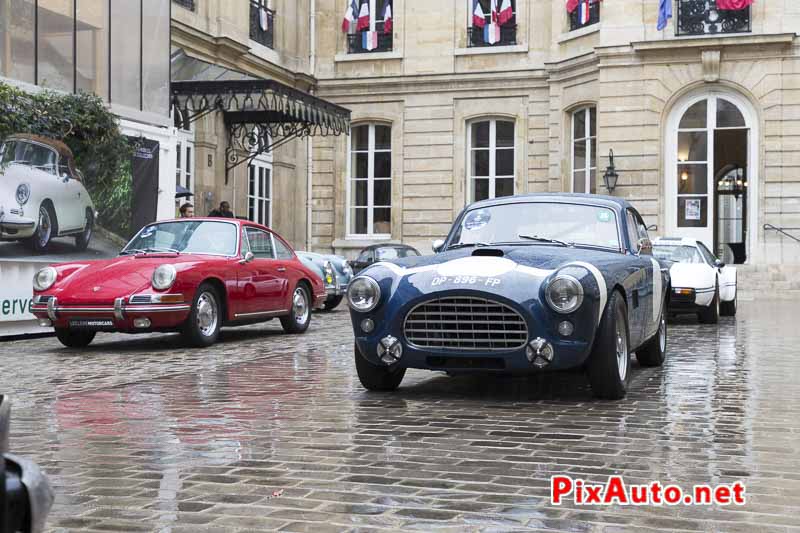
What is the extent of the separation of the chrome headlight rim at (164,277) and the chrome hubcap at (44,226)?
3.14m

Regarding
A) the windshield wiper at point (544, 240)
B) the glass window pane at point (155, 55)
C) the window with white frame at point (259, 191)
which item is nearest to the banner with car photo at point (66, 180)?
the glass window pane at point (155, 55)

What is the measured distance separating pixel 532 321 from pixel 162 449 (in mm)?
2525

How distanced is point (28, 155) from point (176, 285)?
3.55 metres

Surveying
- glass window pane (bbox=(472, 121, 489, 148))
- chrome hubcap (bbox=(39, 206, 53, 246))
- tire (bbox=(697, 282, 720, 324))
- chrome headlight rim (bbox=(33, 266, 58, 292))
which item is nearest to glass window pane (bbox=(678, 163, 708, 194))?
glass window pane (bbox=(472, 121, 489, 148))

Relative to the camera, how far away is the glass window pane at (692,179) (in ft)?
93.9

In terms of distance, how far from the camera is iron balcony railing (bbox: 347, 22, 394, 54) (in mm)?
32875

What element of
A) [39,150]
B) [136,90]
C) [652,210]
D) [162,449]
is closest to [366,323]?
[162,449]

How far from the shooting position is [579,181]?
101 feet

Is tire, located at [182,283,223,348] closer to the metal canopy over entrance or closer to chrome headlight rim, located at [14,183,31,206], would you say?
chrome headlight rim, located at [14,183,31,206]

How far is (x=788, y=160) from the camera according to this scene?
2769 centimetres

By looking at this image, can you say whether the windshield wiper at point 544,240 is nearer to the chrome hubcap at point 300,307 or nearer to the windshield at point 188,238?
the windshield at point 188,238

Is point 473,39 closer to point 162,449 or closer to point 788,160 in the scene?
point 788,160

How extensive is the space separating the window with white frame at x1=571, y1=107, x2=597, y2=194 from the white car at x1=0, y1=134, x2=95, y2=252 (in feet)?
59.0

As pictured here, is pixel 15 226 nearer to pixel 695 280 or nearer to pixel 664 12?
pixel 695 280
